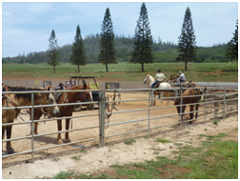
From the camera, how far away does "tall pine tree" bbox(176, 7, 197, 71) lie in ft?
145

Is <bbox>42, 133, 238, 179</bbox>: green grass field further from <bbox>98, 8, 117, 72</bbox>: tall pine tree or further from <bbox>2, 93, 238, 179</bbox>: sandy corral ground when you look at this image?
<bbox>98, 8, 117, 72</bbox>: tall pine tree

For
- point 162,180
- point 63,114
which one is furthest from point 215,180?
point 63,114

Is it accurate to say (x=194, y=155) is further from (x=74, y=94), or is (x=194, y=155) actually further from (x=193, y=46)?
(x=193, y=46)

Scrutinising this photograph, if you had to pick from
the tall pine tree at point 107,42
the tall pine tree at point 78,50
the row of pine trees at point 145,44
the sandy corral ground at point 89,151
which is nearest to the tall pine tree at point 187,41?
the row of pine trees at point 145,44

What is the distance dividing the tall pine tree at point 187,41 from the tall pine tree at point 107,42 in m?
14.5

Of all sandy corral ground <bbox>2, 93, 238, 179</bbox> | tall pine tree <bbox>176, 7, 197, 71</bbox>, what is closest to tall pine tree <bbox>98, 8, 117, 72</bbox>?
tall pine tree <bbox>176, 7, 197, 71</bbox>

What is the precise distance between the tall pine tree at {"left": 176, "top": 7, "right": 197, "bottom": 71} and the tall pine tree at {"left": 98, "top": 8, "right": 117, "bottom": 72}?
1446cm

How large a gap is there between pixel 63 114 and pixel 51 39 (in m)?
55.0

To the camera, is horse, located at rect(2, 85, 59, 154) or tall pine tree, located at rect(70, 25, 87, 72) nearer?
horse, located at rect(2, 85, 59, 154)

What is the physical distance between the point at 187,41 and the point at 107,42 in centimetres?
1682

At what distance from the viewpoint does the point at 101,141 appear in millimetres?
5180

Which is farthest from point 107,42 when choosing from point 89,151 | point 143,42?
point 89,151

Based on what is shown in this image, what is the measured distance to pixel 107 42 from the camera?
161 ft

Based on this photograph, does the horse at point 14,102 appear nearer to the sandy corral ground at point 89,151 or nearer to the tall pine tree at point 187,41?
the sandy corral ground at point 89,151
